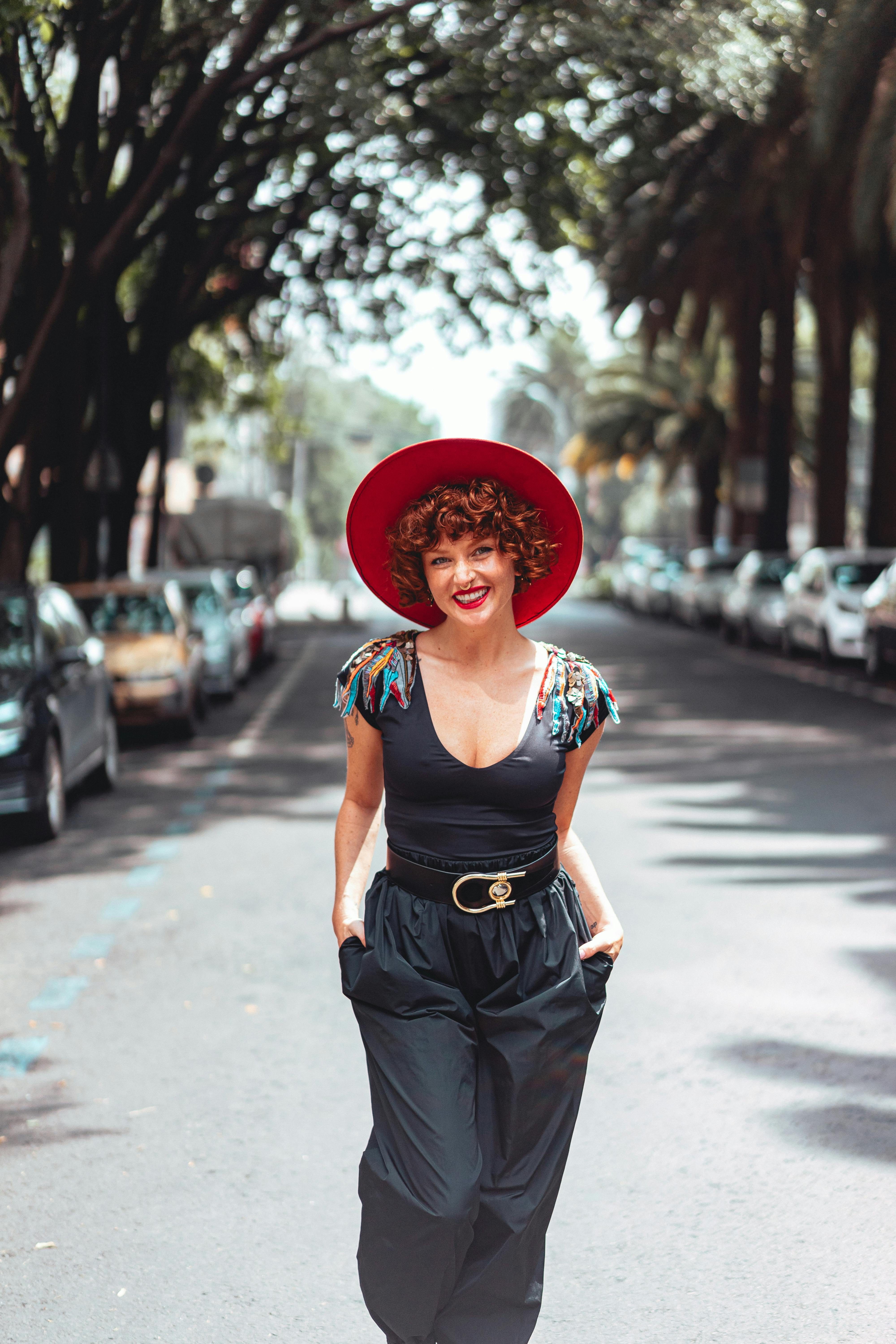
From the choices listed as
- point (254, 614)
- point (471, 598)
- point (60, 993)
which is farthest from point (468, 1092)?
point (254, 614)

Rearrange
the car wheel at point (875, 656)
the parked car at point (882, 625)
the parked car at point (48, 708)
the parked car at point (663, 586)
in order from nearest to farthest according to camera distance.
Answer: the parked car at point (48, 708), the parked car at point (882, 625), the car wheel at point (875, 656), the parked car at point (663, 586)

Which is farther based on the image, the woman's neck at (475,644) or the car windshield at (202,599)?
the car windshield at (202,599)

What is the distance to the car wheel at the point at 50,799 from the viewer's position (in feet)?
33.0

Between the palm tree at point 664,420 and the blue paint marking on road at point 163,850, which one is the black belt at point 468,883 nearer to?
the blue paint marking on road at point 163,850

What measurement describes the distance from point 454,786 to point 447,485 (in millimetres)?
605

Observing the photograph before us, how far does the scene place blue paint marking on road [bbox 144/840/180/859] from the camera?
974 centimetres

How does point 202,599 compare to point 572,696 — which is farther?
point 202,599

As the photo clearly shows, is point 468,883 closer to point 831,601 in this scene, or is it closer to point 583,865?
point 583,865

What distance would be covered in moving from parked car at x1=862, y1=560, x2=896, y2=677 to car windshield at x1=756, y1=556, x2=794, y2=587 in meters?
7.63

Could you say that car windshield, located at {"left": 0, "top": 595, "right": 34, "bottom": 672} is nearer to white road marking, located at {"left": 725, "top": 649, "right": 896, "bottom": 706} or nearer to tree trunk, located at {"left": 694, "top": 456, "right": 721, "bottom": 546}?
white road marking, located at {"left": 725, "top": 649, "right": 896, "bottom": 706}

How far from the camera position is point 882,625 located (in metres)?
20.4

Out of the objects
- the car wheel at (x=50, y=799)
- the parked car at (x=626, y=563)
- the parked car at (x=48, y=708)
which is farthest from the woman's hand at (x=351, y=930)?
the parked car at (x=626, y=563)

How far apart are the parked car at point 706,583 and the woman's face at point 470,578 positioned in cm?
3122

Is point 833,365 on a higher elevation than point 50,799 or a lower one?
higher
